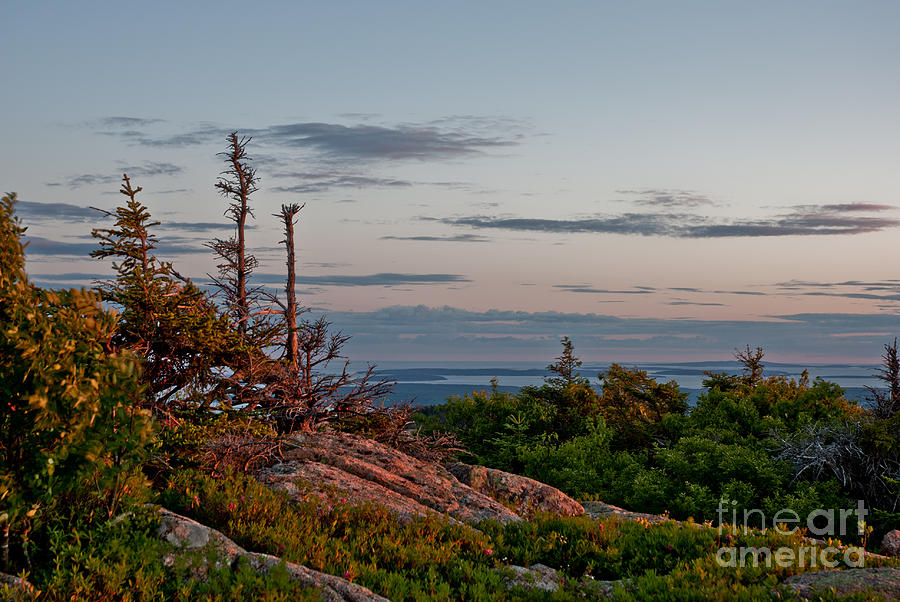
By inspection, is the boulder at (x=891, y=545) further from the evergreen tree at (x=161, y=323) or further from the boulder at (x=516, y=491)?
the evergreen tree at (x=161, y=323)

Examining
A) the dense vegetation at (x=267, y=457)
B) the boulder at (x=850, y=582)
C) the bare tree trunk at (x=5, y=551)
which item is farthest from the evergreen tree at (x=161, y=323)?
the boulder at (x=850, y=582)

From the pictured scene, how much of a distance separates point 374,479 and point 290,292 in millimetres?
7459

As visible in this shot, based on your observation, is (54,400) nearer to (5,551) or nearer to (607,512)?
(5,551)

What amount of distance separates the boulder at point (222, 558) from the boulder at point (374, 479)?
7.80 feet

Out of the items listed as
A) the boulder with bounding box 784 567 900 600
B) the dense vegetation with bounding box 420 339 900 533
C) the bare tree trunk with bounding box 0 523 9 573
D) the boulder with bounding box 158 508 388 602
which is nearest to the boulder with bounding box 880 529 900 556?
the dense vegetation with bounding box 420 339 900 533

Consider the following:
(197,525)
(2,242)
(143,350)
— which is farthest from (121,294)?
(197,525)

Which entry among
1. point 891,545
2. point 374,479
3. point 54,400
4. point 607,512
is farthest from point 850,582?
point 54,400

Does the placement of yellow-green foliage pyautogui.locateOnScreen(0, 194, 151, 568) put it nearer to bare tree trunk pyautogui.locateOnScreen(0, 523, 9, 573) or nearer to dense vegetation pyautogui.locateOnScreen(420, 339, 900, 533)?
bare tree trunk pyautogui.locateOnScreen(0, 523, 9, 573)

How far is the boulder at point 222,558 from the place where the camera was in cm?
767

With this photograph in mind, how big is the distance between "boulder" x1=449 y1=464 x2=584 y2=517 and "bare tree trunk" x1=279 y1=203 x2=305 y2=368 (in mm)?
4820

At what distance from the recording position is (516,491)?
46.5 ft

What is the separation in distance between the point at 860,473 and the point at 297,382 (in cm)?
1304

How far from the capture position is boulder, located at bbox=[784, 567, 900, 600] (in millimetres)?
7918

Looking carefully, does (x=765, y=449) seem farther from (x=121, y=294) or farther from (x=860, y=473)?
(x=121, y=294)
